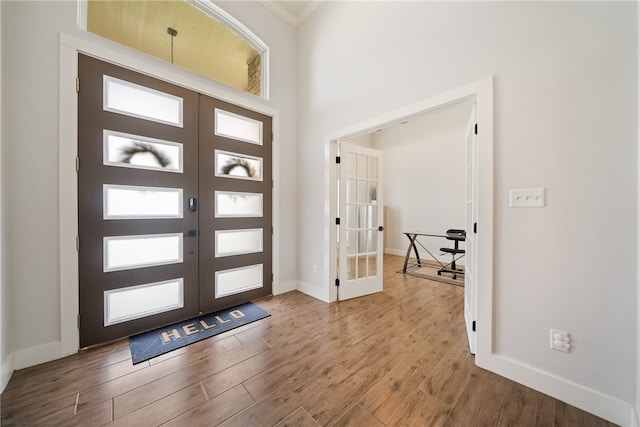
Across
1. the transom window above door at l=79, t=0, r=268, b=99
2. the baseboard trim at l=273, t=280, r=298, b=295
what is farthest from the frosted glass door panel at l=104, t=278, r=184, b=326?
the transom window above door at l=79, t=0, r=268, b=99

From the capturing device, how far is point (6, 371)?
1.52m

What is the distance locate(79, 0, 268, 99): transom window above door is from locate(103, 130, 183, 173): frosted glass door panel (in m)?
0.92

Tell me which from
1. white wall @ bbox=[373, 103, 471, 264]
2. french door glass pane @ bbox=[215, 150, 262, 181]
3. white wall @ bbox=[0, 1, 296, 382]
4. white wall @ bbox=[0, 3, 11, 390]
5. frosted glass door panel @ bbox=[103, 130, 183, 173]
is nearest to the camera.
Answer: white wall @ bbox=[0, 3, 11, 390]

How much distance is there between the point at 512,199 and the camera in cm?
158

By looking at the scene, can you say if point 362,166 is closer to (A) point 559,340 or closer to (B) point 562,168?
(B) point 562,168

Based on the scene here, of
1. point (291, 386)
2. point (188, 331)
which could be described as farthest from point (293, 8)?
point (291, 386)

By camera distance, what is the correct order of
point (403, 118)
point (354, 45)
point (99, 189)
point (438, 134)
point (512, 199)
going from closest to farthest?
point (512, 199), point (99, 189), point (403, 118), point (354, 45), point (438, 134)

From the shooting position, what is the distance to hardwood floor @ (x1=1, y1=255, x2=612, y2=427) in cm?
127

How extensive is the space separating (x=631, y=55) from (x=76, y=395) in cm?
389

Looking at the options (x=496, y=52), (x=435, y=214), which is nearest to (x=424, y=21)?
(x=496, y=52)

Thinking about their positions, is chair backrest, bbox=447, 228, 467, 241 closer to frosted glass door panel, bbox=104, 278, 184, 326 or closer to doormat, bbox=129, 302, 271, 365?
doormat, bbox=129, 302, 271, 365

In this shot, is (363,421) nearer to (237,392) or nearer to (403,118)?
(237,392)

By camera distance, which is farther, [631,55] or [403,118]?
[403,118]

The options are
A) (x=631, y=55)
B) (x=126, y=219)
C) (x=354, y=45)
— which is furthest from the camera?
(x=354, y=45)
